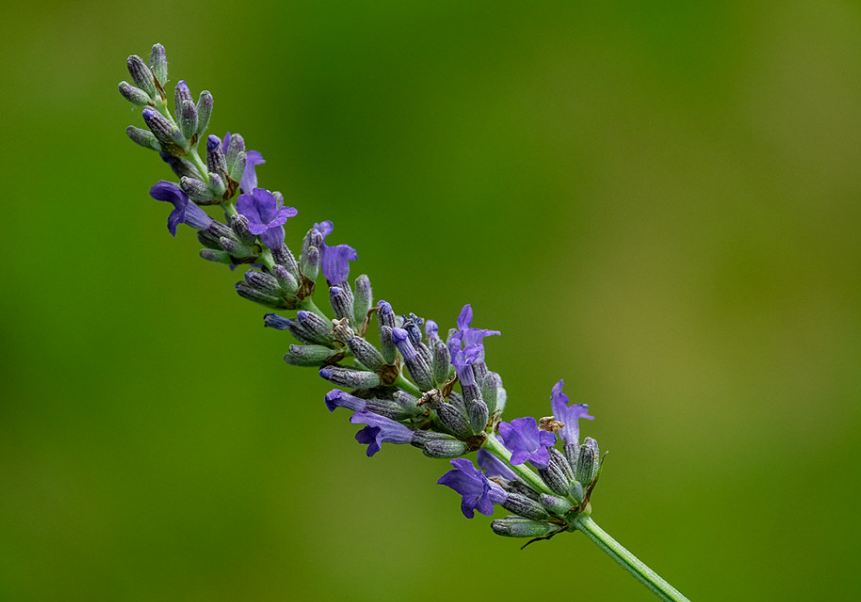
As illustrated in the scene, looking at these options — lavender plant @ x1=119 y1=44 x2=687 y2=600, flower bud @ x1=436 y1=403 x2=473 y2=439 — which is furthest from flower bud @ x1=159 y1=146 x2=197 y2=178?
flower bud @ x1=436 y1=403 x2=473 y2=439

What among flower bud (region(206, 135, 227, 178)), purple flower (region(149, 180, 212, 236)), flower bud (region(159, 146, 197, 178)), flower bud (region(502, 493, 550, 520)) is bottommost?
flower bud (region(502, 493, 550, 520))

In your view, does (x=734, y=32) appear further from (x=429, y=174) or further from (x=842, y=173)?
(x=429, y=174)

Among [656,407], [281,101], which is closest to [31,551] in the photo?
[281,101]

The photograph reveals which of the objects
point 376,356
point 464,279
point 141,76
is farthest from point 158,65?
point 464,279

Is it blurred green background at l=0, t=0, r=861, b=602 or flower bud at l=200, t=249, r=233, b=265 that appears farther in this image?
blurred green background at l=0, t=0, r=861, b=602

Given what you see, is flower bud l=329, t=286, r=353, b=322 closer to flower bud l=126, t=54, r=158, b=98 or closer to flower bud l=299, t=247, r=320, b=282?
flower bud l=299, t=247, r=320, b=282

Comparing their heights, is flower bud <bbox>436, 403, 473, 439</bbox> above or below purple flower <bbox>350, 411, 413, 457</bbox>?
above
